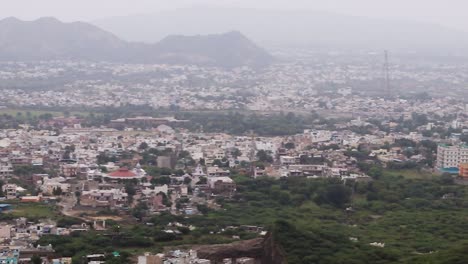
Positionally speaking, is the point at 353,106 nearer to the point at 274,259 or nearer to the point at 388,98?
the point at 388,98

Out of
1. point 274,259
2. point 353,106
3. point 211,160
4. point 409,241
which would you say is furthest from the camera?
point 353,106

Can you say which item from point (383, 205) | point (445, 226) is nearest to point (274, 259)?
point (445, 226)

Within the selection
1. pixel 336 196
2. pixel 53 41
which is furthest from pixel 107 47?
pixel 336 196

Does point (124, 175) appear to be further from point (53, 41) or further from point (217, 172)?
point (53, 41)

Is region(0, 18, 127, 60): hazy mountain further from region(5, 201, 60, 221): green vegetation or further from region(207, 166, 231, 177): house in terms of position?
region(5, 201, 60, 221): green vegetation

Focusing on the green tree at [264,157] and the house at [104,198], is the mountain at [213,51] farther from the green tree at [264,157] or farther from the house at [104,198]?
the house at [104,198]

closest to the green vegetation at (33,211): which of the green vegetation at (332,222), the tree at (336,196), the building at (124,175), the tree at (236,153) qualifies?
the green vegetation at (332,222)
